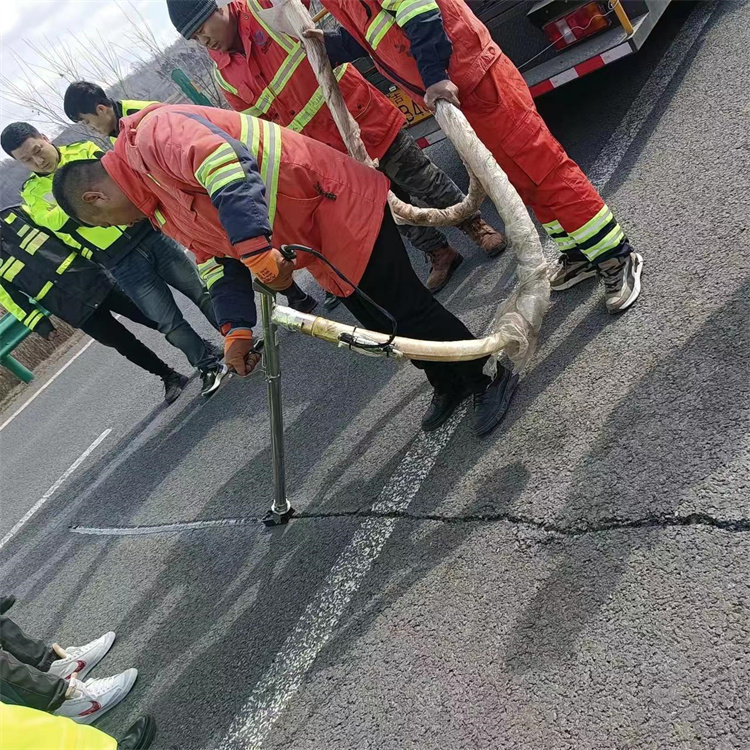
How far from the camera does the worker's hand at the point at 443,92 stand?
2555 mm

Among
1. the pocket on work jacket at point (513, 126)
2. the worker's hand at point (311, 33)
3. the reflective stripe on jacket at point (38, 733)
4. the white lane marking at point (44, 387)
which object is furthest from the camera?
the white lane marking at point (44, 387)

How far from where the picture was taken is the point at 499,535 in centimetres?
231

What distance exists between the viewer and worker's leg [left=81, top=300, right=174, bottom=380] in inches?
201

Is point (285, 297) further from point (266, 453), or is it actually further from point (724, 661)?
point (724, 661)

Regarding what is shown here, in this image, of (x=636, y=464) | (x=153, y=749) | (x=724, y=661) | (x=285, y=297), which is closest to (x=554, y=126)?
(x=285, y=297)

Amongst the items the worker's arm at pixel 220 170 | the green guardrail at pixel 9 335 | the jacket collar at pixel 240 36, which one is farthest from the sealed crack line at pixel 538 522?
the green guardrail at pixel 9 335

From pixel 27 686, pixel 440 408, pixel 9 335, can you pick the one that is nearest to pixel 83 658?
pixel 27 686

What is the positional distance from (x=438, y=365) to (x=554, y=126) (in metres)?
2.93

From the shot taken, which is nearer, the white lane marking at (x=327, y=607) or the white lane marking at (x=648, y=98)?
the white lane marking at (x=327, y=607)

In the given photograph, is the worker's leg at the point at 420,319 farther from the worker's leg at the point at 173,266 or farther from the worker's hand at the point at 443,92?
the worker's leg at the point at 173,266

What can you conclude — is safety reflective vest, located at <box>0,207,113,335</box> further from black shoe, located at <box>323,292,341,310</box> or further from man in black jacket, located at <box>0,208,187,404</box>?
black shoe, located at <box>323,292,341,310</box>

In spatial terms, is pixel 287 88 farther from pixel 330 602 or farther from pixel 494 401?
pixel 330 602

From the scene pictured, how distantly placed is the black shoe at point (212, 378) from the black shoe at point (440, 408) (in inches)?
94.7

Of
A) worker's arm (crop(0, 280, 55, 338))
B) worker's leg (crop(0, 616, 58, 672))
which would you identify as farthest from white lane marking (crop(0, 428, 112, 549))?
worker's leg (crop(0, 616, 58, 672))
